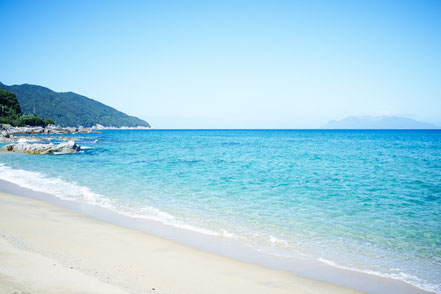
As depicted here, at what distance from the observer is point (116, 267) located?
5285 mm

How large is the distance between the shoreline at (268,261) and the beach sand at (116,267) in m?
0.23

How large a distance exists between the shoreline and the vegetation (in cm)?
10999

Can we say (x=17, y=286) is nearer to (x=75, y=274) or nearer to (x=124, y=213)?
(x=75, y=274)

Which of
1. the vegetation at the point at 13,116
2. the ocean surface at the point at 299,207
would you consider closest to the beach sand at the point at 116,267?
the ocean surface at the point at 299,207

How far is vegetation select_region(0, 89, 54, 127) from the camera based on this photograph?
94.7m

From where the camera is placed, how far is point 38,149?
3253 centimetres

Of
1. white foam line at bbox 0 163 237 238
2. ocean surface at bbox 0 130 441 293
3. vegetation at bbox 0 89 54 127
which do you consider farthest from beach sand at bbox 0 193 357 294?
vegetation at bbox 0 89 54 127

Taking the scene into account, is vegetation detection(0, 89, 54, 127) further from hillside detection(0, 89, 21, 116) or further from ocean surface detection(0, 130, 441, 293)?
ocean surface detection(0, 130, 441, 293)

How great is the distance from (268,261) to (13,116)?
12590cm

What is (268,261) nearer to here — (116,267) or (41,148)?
(116,267)

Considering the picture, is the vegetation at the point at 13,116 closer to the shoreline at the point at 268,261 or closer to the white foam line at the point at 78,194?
the white foam line at the point at 78,194

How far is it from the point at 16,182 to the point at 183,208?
38.3 feet

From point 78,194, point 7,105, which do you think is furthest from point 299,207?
point 7,105

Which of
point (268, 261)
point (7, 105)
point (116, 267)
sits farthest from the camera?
point (7, 105)
